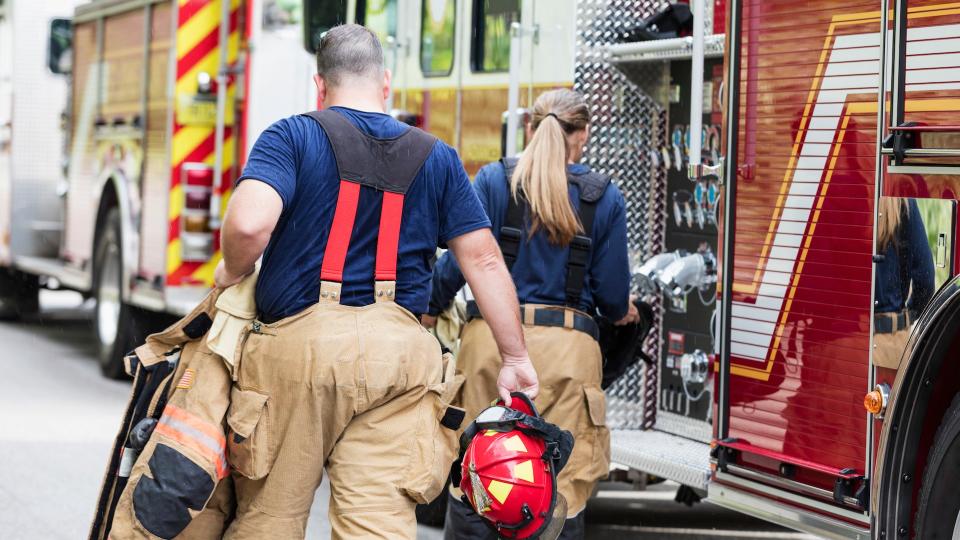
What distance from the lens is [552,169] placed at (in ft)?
16.4

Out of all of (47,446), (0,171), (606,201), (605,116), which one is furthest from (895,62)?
(0,171)

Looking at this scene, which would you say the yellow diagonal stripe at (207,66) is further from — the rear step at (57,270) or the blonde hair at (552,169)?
the blonde hair at (552,169)

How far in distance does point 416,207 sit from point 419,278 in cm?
19

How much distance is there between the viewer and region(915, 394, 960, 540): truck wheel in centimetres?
380

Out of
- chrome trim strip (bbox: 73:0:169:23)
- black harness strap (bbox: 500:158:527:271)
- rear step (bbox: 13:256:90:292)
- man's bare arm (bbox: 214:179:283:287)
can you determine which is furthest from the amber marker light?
rear step (bbox: 13:256:90:292)

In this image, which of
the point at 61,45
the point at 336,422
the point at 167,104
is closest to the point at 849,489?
the point at 336,422

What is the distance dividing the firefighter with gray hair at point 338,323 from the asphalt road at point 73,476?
8.59 ft

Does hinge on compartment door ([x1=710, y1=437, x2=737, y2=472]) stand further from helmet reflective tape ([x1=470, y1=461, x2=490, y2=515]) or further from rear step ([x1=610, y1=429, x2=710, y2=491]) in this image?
helmet reflective tape ([x1=470, y1=461, x2=490, y2=515])

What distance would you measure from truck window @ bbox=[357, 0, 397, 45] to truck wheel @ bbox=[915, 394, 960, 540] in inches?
159

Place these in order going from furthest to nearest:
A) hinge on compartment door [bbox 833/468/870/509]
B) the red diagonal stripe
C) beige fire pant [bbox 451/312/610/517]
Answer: the red diagonal stripe → beige fire pant [bbox 451/312/610/517] → hinge on compartment door [bbox 833/468/870/509]

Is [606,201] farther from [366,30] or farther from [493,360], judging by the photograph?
[366,30]

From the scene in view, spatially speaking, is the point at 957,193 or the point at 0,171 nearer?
the point at 957,193

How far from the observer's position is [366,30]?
4.02 meters

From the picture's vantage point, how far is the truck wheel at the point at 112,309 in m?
10.3
